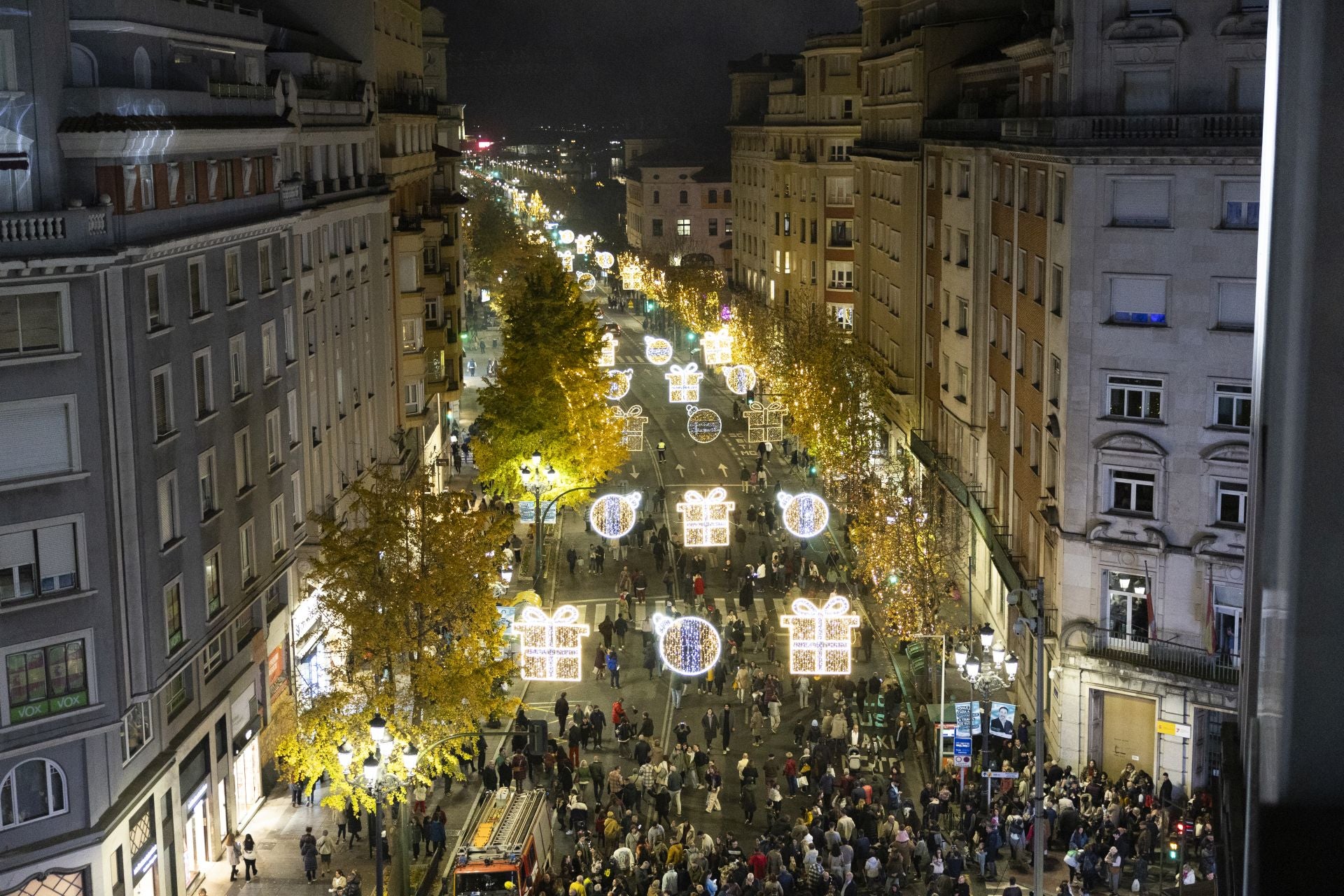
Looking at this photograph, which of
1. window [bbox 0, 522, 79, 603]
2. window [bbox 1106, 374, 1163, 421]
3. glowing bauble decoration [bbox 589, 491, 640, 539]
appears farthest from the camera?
glowing bauble decoration [bbox 589, 491, 640, 539]

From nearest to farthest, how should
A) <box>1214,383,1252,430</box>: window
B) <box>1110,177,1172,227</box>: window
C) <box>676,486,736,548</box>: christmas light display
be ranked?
1. <box>1214,383,1252,430</box>: window
2. <box>1110,177,1172,227</box>: window
3. <box>676,486,736,548</box>: christmas light display

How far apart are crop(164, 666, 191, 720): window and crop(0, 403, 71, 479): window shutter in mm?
6365

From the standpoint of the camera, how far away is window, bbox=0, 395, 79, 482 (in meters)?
30.4

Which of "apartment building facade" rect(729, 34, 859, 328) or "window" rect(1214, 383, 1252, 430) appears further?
"apartment building facade" rect(729, 34, 859, 328)

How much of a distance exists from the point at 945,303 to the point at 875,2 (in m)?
23.8

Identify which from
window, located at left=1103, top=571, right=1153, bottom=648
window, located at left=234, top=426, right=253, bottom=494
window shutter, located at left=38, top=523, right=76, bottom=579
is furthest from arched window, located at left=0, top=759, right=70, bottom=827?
window, located at left=1103, top=571, right=1153, bottom=648

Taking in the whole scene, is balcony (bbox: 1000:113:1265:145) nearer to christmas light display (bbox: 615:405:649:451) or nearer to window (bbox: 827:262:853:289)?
christmas light display (bbox: 615:405:649:451)

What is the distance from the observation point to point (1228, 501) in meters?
40.7

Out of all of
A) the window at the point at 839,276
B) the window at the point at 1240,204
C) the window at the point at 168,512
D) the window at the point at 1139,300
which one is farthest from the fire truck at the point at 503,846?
the window at the point at 839,276

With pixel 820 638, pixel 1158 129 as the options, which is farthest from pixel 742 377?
pixel 1158 129

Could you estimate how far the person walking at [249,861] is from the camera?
1448 inches

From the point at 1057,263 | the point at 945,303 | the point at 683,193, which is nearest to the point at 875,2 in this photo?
the point at 945,303

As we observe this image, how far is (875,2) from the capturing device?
82.8 meters

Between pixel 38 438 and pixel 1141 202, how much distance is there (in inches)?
1082
